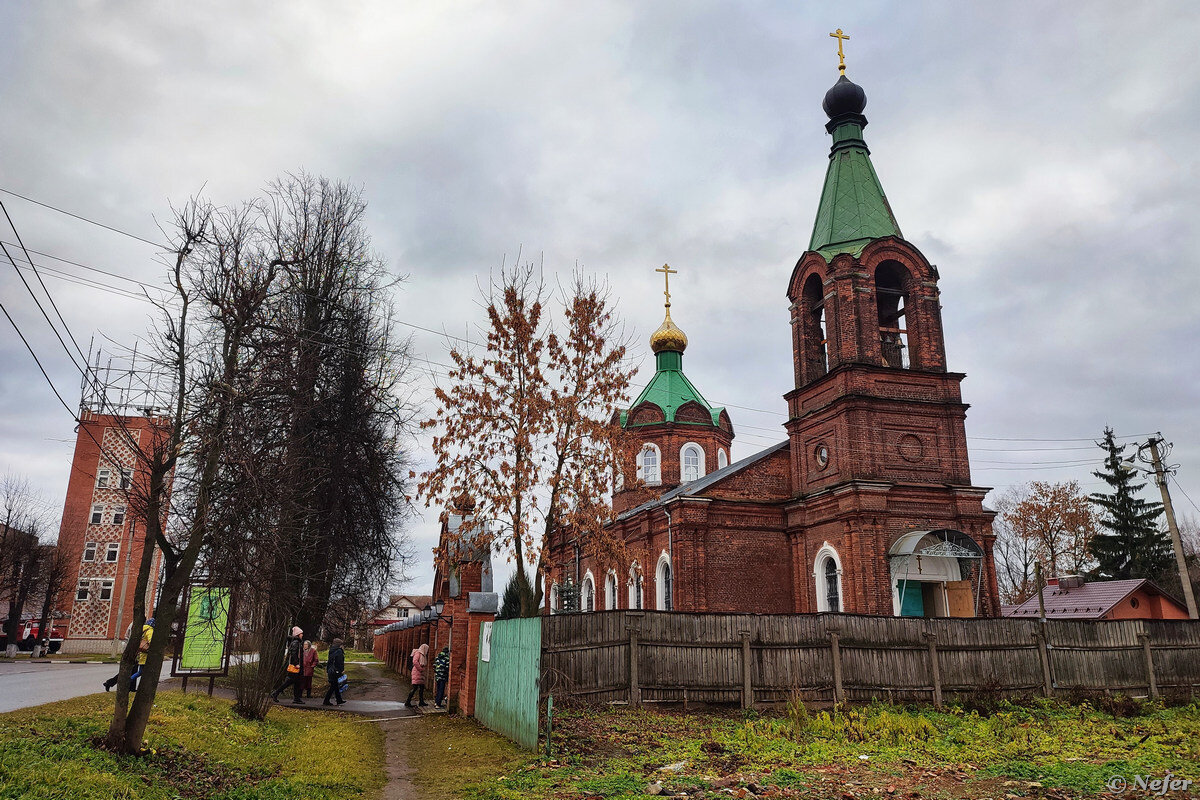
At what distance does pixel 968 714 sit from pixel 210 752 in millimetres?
12050

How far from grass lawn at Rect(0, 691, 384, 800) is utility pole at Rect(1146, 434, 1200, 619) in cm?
2031

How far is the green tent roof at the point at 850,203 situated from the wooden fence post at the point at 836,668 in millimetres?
13455

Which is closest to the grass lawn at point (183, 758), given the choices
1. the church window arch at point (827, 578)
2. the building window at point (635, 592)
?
the church window arch at point (827, 578)

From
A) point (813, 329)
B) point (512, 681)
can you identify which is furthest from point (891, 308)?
point (512, 681)

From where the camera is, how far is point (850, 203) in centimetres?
2558

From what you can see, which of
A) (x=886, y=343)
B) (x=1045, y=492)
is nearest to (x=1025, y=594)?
(x=1045, y=492)

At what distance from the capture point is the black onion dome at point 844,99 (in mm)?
26172

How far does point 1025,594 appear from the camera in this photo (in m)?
45.8

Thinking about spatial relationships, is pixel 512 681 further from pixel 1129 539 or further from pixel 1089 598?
pixel 1129 539

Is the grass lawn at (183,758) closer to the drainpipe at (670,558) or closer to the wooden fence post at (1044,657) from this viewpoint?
the wooden fence post at (1044,657)

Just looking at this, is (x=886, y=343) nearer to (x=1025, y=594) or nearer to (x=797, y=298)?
(x=797, y=298)

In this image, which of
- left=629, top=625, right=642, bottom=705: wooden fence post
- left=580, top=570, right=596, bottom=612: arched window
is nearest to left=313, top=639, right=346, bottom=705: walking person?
left=629, top=625, right=642, bottom=705: wooden fence post

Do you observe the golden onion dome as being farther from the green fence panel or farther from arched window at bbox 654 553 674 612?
the green fence panel

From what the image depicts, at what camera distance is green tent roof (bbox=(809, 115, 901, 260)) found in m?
24.8
